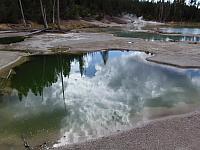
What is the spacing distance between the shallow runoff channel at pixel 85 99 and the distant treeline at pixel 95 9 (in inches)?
1463

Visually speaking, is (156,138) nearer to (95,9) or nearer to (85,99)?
(85,99)

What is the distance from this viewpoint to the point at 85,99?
→ 15312 millimetres

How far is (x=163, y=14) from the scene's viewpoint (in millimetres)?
112062

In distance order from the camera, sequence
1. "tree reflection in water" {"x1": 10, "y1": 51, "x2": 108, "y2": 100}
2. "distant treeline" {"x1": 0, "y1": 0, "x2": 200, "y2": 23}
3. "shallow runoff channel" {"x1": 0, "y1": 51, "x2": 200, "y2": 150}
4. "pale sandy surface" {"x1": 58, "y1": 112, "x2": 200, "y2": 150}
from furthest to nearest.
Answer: "distant treeline" {"x1": 0, "y1": 0, "x2": 200, "y2": 23} < "tree reflection in water" {"x1": 10, "y1": 51, "x2": 108, "y2": 100} < "shallow runoff channel" {"x1": 0, "y1": 51, "x2": 200, "y2": 150} < "pale sandy surface" {"x1": 58, "y1": 112, "x2": 200, "y2": 150}

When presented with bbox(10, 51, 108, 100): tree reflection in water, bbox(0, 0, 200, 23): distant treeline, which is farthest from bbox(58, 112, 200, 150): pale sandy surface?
bbox(0, 0, 200, 23): distant treeline

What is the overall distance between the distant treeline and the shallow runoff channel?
122ft

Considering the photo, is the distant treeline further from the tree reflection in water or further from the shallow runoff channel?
the shallow runoff channel

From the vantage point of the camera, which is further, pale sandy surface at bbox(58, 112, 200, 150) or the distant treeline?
the distant treeline

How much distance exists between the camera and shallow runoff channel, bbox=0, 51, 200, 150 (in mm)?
11375

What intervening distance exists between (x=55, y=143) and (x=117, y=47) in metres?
23.4

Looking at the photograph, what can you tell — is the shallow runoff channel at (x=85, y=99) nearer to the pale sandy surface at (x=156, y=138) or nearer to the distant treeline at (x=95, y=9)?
the pale sandy surface at (x=156, y=138)

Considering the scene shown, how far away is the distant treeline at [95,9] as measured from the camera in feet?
191

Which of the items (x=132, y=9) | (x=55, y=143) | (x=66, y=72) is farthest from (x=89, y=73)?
(x=132, y=9)

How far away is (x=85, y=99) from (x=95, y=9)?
76.4 meters
